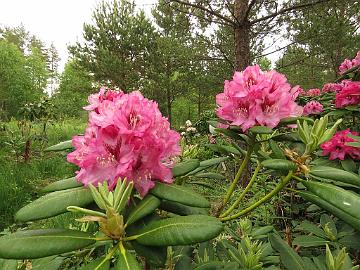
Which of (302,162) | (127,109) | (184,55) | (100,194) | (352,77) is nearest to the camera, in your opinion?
(100,194)

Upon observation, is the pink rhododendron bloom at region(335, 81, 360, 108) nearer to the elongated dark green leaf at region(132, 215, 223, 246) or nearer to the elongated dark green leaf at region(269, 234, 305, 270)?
the elongated dark green leaf at region(269, 234, 305, 270)

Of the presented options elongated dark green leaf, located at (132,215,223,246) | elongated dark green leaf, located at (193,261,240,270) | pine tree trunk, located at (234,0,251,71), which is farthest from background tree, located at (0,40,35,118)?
elongated dark green leaf, located at (132,215,223,246)

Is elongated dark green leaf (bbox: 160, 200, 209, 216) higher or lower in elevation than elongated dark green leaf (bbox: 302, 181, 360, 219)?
lower

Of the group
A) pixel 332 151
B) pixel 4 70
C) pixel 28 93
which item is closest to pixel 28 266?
pixel 332 151

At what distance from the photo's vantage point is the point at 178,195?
2.37ft

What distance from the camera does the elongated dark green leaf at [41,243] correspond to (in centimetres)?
61

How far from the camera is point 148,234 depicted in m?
0.65

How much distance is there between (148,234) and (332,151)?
114 centimetres

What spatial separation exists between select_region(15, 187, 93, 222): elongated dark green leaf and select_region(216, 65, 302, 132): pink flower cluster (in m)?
0.47

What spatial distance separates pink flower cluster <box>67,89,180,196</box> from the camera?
0.73 m

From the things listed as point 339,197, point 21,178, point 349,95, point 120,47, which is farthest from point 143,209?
point 120,47

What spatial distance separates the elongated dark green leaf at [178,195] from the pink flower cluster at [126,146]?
0.02m

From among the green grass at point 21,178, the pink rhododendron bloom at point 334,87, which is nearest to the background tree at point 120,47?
the green grass at point 21,178

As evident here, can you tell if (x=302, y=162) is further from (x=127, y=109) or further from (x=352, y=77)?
(x=352, y=77)
